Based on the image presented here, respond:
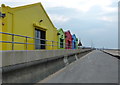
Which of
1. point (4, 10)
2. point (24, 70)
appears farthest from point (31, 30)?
point (24, 70)

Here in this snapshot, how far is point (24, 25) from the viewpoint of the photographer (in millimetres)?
17156

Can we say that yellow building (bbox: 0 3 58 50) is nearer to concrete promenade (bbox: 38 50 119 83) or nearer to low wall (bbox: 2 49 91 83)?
low wall (bbox: 2 49 91 83)

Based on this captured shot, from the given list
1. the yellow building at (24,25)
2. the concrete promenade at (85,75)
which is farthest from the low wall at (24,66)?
the yellow building at (24,25)

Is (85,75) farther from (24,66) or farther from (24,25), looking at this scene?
(24,25)

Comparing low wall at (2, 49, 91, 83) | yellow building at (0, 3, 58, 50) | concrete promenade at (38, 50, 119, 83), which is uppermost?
yellow building at (0, 3, 58, 50)

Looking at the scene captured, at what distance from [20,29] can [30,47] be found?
234 centimetres

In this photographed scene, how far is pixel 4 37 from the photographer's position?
523 inches

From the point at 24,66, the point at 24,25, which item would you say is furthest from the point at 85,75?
the point at 24,25

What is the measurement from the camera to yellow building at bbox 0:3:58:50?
13.5 metres

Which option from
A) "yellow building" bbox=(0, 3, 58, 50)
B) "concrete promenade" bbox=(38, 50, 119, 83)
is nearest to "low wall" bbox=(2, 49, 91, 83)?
"concrete promenade" bbox=(38, 50, 119, 83)

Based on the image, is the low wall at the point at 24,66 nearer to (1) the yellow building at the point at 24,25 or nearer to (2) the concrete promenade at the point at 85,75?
(2) the concrete promenade at the point at 85,75

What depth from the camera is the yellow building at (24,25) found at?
13.5m

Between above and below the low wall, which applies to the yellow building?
above

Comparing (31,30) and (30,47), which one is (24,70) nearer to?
(30,47)
